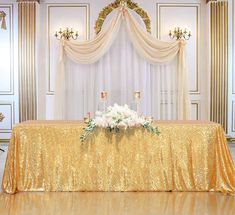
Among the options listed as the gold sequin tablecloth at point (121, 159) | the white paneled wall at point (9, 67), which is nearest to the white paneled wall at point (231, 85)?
the gold sequin tablecloth at point (121, 159)

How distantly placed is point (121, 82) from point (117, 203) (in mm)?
4165

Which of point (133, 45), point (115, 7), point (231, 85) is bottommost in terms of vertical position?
point (231, 85)

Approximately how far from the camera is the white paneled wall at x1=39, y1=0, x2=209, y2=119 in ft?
26.8

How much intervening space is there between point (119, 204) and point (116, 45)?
14.6 ft

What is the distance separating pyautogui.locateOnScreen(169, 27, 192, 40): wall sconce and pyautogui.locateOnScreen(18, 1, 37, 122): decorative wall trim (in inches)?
106

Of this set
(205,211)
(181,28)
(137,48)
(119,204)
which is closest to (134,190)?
(119,204)

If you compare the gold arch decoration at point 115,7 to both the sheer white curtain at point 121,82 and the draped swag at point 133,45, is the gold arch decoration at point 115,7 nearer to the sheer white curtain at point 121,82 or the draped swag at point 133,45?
the draped swag at point 133,45

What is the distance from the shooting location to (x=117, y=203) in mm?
4125

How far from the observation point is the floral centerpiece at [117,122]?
14.7ft

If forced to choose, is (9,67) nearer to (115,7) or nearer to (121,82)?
(121,82)

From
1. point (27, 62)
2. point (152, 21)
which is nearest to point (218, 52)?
point (152, 21)

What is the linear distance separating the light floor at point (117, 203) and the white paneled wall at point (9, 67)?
3.97 meters

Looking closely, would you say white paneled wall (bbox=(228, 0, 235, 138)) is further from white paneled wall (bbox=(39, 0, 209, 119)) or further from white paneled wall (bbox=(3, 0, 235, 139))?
white paneled wall (bbox=(39, 0, 209, 119))

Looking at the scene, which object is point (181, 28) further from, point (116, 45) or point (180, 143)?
point (180, 143)
